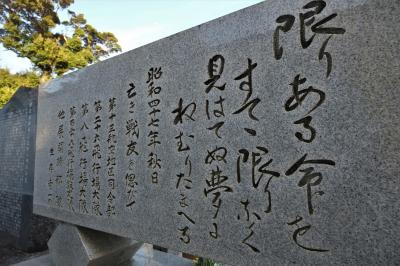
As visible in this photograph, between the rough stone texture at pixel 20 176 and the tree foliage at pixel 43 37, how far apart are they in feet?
24.2

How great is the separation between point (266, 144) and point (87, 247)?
8.96ft

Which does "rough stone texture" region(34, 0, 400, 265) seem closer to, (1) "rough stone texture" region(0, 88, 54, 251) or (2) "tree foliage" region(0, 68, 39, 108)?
(1) "rough stone texture" region(0, 88, 54, 251)

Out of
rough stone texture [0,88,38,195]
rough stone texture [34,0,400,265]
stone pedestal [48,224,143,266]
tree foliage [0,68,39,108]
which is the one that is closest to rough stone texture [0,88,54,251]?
rough stone texture [0,88,38,195]

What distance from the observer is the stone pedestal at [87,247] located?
363 cm

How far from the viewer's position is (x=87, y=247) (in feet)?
11.9

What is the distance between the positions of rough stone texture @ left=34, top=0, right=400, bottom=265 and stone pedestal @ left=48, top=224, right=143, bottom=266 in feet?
1.53

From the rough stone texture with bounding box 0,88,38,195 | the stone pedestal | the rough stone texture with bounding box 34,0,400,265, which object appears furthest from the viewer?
the rough stone texture with bounding box 0,88,38,195

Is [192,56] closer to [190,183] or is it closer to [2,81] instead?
[190,183]

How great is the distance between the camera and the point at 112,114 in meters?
3.33

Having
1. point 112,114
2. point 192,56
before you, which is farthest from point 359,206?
point 112,114

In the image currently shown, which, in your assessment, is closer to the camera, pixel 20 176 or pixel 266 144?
pixel 266 144

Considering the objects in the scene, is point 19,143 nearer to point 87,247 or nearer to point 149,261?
point 87,247

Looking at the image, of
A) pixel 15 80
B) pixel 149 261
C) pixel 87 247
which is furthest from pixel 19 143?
pixel 15 80

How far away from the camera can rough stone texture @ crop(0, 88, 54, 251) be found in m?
5.75
